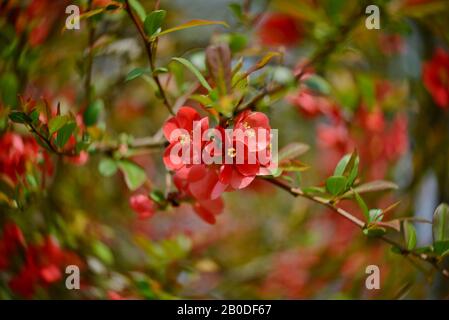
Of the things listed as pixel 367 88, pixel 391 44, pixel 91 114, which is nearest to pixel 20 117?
pixel 91 114

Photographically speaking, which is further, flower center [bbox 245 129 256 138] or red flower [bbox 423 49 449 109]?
red flower [bbox 423 49 449 109]

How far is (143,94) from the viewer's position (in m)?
1.22

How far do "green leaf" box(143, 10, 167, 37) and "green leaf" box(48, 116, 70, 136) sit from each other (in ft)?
0.37

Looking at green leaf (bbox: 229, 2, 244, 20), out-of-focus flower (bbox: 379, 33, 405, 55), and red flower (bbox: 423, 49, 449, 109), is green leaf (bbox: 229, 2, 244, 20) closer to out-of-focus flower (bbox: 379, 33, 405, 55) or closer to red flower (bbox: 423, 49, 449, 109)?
red flower (bbox: 423, 49, 449, 109)

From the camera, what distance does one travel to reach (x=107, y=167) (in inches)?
23.7

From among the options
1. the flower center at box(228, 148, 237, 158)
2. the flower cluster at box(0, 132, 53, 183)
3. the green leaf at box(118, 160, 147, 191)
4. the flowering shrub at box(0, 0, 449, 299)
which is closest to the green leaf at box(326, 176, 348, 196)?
the flowering shrub at box(0, 0, 449, 299)

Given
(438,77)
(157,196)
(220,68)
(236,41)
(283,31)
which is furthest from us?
(283,31)

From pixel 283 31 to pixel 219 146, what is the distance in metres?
0.67

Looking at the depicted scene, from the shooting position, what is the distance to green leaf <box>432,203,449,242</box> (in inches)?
21.0

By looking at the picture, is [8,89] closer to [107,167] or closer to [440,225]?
[107,167]

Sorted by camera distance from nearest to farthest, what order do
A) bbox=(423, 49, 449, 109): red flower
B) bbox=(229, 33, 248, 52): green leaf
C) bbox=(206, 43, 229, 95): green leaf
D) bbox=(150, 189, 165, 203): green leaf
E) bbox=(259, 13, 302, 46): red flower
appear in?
bbox=(206, 43, 229, 95): green leaf → bbox=(150, 189, 165, 203): green leaf → bbox=(229, 33, 248, 52): green leaf → bbox=(423, 49, 449, 109): red flower → bbox=(259, 13, 302, 46): red flower

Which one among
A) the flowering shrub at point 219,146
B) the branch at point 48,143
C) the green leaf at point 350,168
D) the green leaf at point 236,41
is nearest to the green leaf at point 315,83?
the flowering shrub at point 219,146

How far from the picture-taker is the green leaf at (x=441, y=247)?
1.70 ft

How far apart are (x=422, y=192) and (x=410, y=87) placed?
192 millimetres
